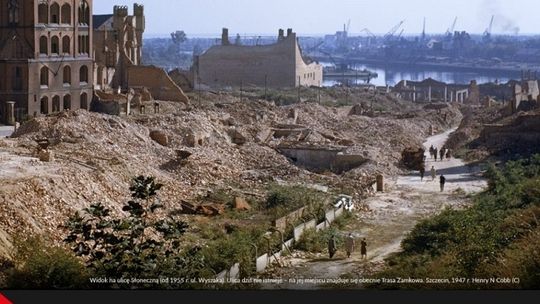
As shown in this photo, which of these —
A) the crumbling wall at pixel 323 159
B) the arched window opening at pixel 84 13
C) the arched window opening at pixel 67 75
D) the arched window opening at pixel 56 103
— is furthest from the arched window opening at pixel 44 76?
the crumbling wall at pixel 323 159

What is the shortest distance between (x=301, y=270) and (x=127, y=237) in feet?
11.8

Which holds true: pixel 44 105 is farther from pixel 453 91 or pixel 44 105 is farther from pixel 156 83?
pixel 453 91

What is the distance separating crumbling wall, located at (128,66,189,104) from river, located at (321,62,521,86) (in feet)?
23.9

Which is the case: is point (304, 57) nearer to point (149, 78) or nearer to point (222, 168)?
point (149, 78)

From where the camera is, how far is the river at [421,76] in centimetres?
3644

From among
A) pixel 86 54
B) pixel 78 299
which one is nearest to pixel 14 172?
pixel 78 299

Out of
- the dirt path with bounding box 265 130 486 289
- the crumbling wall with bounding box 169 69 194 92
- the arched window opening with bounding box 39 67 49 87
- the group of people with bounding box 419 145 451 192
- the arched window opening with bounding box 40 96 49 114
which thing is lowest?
the dirt path with bounding box 265 130 486 289

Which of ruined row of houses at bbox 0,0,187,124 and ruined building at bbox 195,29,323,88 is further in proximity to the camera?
ruined building at bbox 195,29,323,88

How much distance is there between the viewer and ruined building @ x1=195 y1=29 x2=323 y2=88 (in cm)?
3128

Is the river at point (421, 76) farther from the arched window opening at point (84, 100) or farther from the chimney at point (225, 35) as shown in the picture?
the arched window opening at point (84, 100)

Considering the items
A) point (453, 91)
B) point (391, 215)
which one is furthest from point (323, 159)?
point (453, 91)

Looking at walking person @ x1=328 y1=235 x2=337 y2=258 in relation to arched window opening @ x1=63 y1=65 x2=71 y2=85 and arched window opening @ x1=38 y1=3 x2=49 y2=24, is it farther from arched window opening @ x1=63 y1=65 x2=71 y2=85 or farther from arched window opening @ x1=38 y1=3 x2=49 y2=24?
arched window opening @ x1=63 y1=65 x2=71 y2=85

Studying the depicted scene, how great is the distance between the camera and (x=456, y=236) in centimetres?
1134

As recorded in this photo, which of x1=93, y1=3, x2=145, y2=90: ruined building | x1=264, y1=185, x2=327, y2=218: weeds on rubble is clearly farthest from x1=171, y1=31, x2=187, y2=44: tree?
x1=93, y1=3, x2=145, y2=90: ruined building
